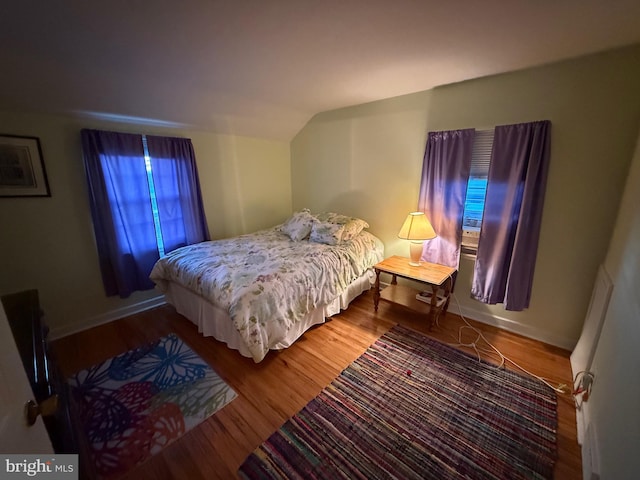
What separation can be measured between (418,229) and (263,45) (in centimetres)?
196

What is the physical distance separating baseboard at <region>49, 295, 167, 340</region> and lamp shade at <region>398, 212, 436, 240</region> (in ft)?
9.46

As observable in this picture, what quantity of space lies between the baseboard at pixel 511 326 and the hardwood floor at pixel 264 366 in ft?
0.23

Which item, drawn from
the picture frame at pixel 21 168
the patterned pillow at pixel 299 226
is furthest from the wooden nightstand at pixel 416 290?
the picture frame at pixel 21 168

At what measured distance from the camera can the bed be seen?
193 centimetres

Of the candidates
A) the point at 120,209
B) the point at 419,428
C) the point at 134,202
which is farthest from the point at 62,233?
the point at 419,428

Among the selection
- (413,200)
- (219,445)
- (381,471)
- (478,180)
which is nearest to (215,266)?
(219,445)

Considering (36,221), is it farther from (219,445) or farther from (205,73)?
(219,445)

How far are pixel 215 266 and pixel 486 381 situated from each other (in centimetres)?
232

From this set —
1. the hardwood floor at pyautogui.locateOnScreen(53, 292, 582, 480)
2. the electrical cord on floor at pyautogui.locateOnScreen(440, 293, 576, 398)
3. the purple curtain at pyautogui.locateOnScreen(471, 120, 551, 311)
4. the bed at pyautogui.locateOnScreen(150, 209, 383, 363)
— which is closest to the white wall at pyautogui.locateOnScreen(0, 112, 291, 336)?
the hardwood floor at pyautogui.locateOnScreen(53, 292, 582, 480)

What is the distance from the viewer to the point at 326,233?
9.70ft

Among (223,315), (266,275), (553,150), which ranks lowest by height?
(223,315)

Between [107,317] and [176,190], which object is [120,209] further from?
[107,317]

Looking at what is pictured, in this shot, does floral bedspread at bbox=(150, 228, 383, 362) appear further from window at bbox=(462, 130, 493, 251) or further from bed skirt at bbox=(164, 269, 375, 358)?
window at bbox=(462, 130, 493, 251)

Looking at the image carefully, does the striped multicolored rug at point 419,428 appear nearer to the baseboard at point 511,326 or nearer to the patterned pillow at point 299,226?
the baseboard at point 511,326
